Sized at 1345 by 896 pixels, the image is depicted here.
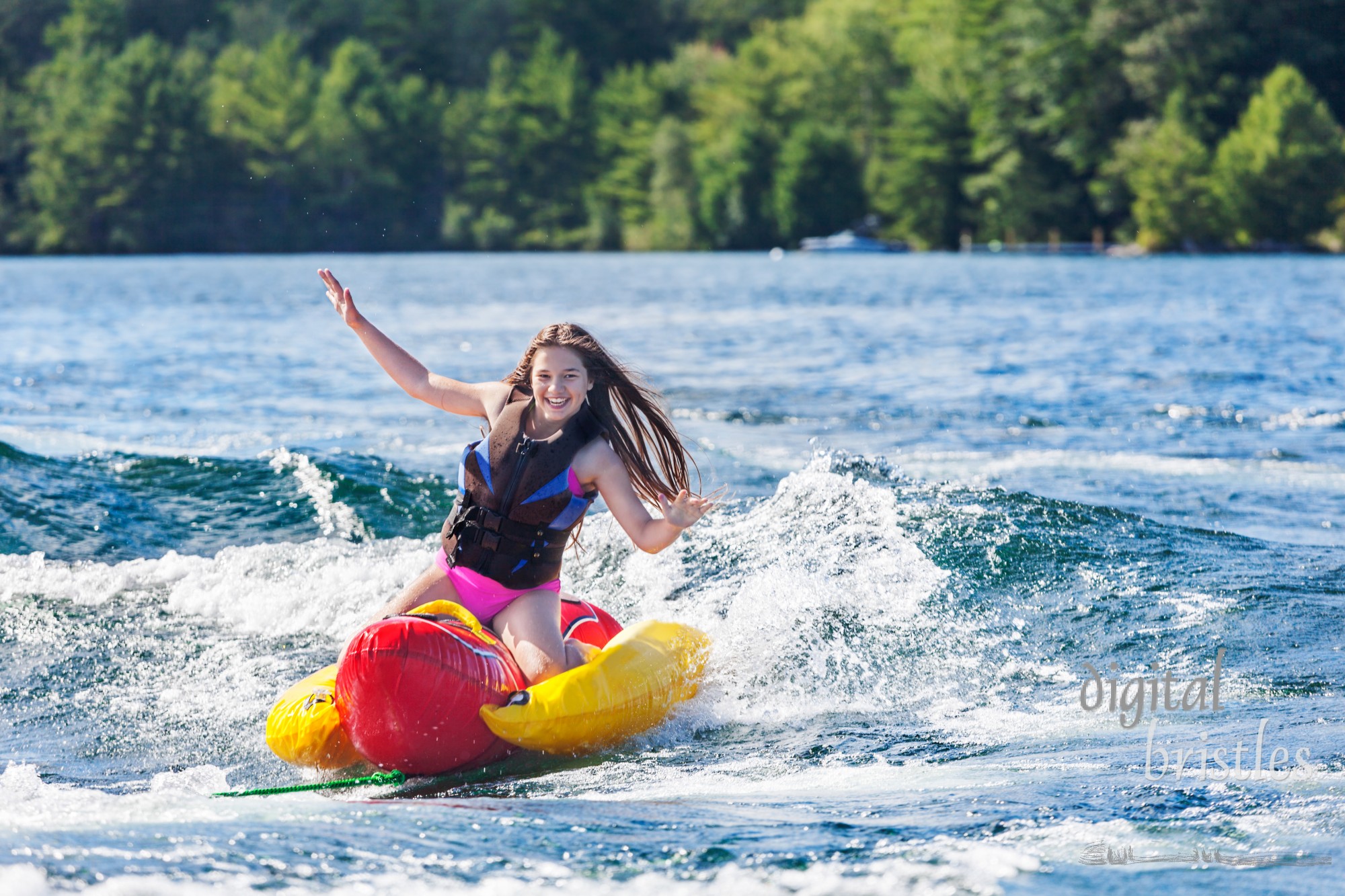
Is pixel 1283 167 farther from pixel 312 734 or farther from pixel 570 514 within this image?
pixel 312 734

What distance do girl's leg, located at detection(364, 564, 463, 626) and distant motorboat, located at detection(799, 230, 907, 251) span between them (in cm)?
5325

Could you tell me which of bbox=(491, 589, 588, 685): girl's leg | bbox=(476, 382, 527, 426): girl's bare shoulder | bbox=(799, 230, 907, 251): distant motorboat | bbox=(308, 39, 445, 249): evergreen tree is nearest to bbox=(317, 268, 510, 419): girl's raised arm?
bbox=(476, 382, 527, 426): girl's bare shoulder

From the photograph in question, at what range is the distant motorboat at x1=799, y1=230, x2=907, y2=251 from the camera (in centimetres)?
5681

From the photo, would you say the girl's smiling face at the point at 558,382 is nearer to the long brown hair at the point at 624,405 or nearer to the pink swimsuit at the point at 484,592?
the long brown hair at the point at 624,405

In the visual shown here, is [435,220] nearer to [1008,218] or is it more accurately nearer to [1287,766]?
[1008,218]

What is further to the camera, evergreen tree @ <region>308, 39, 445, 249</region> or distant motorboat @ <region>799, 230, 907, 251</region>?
evergreen tree @ <region>308, 39, 445, 249</region>

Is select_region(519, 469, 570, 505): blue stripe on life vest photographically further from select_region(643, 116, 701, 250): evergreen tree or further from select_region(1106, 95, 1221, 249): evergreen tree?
select_region(643, 116, 701, 250): evergreen tree

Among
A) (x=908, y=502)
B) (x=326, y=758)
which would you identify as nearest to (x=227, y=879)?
(x=326, y=758)

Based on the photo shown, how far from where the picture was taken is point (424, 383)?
15.6 feet

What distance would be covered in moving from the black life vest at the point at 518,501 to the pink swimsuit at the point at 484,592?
0.06ft

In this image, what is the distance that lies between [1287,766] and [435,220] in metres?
64.4

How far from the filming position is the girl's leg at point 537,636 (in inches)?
178

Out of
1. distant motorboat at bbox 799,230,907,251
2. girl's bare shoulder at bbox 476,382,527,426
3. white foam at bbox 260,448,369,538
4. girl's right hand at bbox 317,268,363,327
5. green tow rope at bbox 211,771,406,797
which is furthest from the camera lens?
distant motorboat at bbox 799,230,907,251

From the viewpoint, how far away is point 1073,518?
23.4 feet
